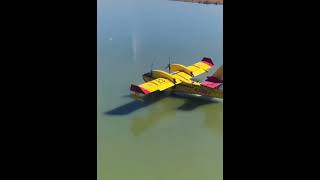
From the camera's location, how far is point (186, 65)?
515 cm

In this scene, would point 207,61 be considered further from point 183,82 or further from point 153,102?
point 153,102

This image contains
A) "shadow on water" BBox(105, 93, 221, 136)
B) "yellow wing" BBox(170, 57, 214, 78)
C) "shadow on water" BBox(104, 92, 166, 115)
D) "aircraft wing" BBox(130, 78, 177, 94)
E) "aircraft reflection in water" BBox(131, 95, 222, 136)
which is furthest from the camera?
"yellow wing" BBox(170, 57, 214, 78)

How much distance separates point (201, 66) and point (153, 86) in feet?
2.78

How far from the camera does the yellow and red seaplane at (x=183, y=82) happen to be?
14.7ft

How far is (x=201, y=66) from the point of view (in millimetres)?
5055

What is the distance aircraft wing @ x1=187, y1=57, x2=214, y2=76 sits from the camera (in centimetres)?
494

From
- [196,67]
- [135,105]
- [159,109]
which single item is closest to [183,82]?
[196,67]

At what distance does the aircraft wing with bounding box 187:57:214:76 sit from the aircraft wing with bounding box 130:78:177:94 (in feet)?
1.29

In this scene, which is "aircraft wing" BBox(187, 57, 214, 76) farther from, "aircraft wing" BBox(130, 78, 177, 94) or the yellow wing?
"aircraft wing" BBox(130, 78, 177, 94)

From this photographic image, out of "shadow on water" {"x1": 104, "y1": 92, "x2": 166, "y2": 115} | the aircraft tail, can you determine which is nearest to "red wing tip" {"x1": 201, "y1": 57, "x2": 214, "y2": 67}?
the aircraft tail
